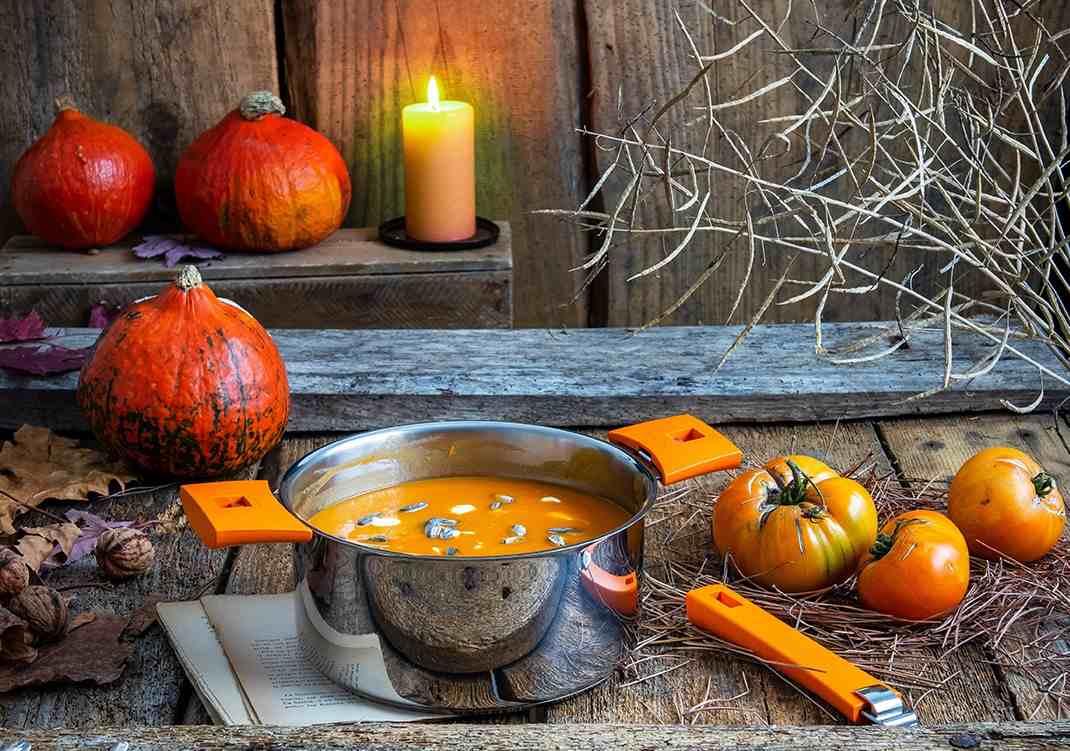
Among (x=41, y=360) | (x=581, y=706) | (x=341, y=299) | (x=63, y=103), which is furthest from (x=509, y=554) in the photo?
(x=63, y=103)

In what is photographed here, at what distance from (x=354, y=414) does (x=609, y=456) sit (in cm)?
58

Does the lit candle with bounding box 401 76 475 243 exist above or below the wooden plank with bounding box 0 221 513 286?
above

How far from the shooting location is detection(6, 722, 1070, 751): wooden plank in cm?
92

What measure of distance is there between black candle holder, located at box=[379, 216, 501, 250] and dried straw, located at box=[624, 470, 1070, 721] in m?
1.21

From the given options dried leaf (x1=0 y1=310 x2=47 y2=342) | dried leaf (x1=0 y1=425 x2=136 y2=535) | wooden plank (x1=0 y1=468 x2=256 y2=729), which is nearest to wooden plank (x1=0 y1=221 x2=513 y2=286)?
dried leaf (x1=0 y1=310 x2=47 y2=342)

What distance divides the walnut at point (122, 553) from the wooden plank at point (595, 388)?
0.43 meters

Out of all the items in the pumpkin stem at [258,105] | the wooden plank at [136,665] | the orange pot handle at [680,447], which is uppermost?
the pumpkin stem at [258,105]

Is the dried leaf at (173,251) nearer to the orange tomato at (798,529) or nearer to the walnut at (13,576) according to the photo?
the walnut at (13,576)

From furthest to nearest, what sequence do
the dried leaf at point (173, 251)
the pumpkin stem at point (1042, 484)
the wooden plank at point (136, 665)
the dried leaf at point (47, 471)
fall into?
the dried leaf at point (173, 251) → the dried leaf at point (47, 471) → the pumpkin stem at point (1042, 484) → the wooden plank at point (136, 665)

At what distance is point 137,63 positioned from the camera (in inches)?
95.9

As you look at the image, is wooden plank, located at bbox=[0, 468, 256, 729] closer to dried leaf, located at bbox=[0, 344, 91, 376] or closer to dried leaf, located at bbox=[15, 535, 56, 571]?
dried leaf, located at bbox=[15, 535, 56, 571]

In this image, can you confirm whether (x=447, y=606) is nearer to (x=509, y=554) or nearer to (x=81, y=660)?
(x=509, y=554)

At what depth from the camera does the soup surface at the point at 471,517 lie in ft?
3.55

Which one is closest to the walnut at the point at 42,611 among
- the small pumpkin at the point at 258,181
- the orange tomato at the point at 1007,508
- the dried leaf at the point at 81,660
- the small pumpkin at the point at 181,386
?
the dried leaf at the point at 81,660
